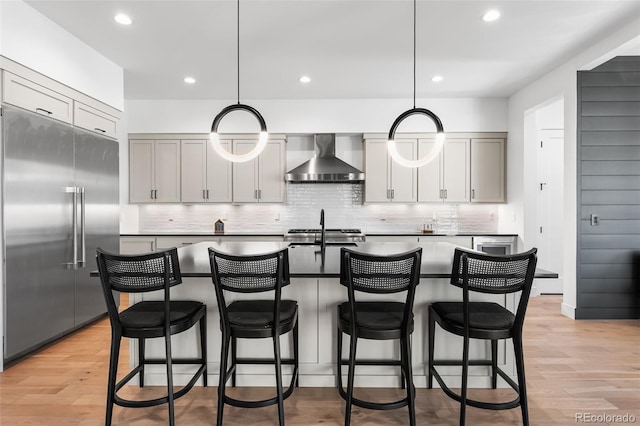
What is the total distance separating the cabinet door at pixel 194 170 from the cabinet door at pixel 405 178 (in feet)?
9.57

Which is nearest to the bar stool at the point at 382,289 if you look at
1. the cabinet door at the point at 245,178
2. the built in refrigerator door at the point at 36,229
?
the built in refrigerator door at the point at 36,229

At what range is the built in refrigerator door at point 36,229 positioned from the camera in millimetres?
2768

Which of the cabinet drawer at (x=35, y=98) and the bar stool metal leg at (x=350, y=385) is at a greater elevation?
Answer: the cabinet drawer at (x=35, y=98)

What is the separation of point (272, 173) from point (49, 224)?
3.01m

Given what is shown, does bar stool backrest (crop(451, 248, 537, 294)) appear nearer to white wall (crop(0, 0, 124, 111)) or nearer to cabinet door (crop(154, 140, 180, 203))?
white wall (crop(0, 0, 124, 111))

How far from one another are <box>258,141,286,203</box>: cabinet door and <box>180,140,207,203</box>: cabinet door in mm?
877

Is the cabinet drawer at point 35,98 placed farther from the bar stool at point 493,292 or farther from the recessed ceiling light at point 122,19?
the bar stool at point 493,292

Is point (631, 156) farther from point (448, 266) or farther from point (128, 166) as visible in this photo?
point (128, 166)

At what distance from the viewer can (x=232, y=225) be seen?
590 centimetres

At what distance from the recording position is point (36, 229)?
9.82 ft

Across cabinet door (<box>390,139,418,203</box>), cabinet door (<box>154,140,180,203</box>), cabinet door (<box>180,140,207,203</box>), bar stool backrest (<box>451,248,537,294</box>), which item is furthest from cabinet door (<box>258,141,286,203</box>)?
bar stool backrest (<box>451,248,537,294</box>)

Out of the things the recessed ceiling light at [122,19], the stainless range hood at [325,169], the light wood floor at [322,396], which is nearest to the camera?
the light wood floor at [322,396]

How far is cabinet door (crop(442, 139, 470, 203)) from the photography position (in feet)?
18.3

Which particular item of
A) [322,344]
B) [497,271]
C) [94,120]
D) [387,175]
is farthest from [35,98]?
[387,175]
